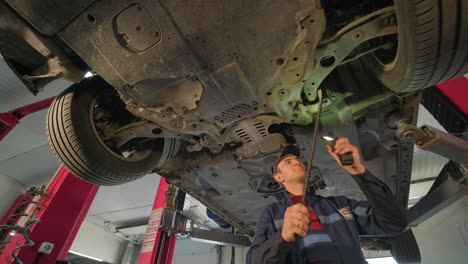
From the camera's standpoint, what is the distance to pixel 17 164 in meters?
4.89

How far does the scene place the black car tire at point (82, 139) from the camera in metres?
1.45

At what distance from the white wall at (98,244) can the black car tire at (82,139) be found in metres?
5.82

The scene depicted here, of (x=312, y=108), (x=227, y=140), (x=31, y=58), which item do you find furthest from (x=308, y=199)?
(x=31, y=58)

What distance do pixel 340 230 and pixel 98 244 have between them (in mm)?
7326

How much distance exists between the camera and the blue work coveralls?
3.37 ft

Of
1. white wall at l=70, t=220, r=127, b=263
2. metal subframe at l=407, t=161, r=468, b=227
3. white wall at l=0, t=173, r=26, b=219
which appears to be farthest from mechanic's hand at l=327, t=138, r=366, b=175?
white wall at l=70, t=220, r=127, b=263

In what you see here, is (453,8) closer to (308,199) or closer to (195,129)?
(308,199)

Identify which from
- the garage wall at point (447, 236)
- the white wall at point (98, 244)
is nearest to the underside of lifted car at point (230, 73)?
the garage wall at point (447, 236)

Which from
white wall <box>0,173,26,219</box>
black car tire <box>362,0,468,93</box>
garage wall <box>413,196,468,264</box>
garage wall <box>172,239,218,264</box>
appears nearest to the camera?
black car tire <box>362,0,468,93</box>

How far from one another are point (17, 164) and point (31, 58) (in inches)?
189

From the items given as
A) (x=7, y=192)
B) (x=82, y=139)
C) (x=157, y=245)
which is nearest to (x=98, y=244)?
(x=7, y=192)

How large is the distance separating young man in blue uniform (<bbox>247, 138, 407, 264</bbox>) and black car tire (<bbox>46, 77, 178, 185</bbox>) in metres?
0.96

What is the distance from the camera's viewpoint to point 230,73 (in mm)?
1236

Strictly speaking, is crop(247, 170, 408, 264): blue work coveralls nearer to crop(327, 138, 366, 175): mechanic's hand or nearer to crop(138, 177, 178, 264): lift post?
crop(327, 138, 366, 175): mechanic's hand
